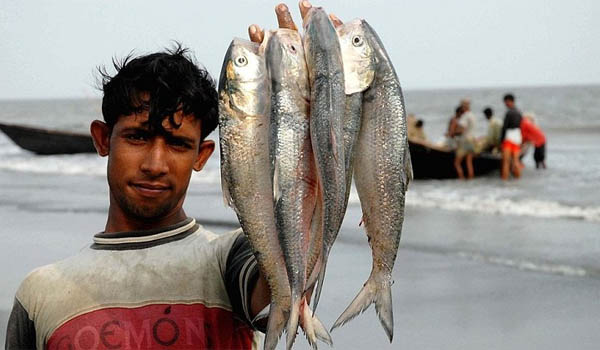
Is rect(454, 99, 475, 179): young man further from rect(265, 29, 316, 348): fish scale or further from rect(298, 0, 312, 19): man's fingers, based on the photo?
rect(265, 29, 316, 348): fish scale

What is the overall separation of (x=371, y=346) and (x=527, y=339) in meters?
1.19

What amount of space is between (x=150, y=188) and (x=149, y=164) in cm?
8

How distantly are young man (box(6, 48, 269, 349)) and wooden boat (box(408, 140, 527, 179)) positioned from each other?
46.8 ft

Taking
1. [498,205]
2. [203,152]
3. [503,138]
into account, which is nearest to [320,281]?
[203,152]

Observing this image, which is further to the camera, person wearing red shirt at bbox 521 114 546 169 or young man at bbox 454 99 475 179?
person wearing red shirt at bbox 521 114 546 169

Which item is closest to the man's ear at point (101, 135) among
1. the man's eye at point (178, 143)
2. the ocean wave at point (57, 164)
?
the man's eye at point (178, 143)

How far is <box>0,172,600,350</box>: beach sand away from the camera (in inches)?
232

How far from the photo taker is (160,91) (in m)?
2.41

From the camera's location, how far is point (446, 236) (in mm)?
10164

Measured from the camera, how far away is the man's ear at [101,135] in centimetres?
262

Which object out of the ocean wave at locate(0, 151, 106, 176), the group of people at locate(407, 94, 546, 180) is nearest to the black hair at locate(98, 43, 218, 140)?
the group of people at locate(407, 94, 546, 180)

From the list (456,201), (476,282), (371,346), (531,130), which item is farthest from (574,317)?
(531,130)

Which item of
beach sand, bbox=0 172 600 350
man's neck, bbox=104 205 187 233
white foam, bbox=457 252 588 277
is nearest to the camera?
man's neck, bbox=104 205 187 233

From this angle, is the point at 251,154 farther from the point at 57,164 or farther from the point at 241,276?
the point at 57,164
